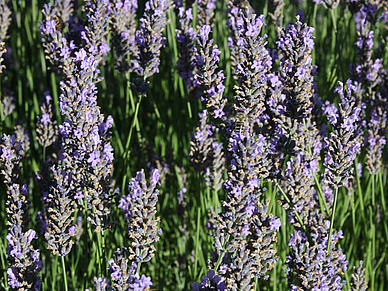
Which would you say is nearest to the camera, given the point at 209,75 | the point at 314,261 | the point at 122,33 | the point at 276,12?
the point at 314,261

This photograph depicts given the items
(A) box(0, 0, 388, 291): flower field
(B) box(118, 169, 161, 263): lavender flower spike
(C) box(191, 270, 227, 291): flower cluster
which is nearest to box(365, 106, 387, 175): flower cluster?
(A) box(0, 0, 388, 291): flower field

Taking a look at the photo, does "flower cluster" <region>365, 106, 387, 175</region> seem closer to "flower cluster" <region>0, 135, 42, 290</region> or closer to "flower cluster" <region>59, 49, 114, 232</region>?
"flower cluster" <region>59, 49, 114, 232</region>

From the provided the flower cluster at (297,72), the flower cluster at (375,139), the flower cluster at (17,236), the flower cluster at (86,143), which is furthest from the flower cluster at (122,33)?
the flower cluster at (375,139)

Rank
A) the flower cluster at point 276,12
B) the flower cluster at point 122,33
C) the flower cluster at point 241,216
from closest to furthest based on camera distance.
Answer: the flower cluster at point 241,216 < the flower cluster at point 122,33 < the flower cluster at point 276,12

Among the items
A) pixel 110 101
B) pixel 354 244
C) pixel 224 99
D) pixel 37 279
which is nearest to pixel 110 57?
pixel 110 101

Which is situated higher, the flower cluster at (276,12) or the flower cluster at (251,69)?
the flower cluster at (276,12)

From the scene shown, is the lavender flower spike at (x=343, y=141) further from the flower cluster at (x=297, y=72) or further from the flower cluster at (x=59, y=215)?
the flower cluster at (x=59, y=215)

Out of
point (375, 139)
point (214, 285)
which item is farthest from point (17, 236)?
point (375, 139)

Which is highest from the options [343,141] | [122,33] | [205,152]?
[122,33]

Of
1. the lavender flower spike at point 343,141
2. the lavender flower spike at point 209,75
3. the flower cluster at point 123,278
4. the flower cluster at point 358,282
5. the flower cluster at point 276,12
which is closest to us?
the flower cluster at point 123,278

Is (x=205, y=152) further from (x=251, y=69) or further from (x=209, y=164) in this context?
(x=251, y=69)

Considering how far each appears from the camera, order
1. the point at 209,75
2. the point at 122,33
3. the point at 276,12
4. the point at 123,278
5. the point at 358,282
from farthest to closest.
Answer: the point at 276,12 < the point at 122,33 < the point at 358,282 < the point at 209,75 < the point at 123,278

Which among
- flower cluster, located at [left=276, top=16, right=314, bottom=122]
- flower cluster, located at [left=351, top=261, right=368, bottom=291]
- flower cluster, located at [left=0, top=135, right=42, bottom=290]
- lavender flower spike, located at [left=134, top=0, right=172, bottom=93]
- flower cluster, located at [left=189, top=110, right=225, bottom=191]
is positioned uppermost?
lavender flower spike, located at [left=134, top=0, right=172, bottom=93]

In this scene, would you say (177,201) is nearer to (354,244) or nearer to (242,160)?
(354,244)
